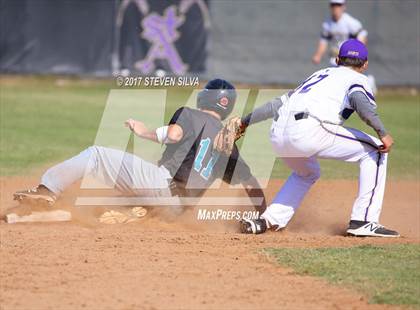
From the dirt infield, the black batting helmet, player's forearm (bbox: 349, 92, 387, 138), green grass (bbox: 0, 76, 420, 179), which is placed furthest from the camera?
green grass (bbox: 0, 76, 420, 179)

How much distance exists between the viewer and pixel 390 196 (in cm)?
1129

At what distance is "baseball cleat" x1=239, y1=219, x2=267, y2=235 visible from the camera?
8.27 m

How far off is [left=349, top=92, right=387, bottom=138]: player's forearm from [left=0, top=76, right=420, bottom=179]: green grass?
4.86 m

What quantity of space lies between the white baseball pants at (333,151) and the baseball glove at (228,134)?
1.17ft

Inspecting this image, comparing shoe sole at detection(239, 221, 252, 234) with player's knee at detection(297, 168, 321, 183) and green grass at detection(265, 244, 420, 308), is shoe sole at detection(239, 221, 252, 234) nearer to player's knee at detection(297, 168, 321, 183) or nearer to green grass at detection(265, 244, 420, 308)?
player's knee at detection(297, 168, 321, 183)

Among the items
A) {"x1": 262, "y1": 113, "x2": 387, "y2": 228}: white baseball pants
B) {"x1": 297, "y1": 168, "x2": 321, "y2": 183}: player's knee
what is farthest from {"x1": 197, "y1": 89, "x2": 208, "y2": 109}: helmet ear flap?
{"x1": 297, "y1": 168, "x2": 321, "y2": 183}: player's knee

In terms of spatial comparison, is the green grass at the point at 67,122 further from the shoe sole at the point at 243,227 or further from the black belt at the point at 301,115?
the black belt at the point at 301,115

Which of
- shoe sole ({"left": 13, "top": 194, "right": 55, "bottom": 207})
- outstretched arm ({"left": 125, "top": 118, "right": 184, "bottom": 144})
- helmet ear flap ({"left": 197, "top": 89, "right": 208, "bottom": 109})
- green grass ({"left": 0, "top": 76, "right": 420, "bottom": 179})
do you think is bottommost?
green grass ({"left": 0, "top": 76, "right": 420, "bottom": 179})

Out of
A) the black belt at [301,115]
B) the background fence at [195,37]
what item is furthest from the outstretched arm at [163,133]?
the background fence at [195,37]

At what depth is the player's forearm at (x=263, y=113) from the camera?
27.3 ft

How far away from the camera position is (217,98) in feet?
28.1

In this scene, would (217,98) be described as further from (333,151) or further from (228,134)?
(333,151)

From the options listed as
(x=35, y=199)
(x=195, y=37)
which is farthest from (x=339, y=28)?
Result: (x=35, y=199)

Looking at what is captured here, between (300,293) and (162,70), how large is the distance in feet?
59.4
